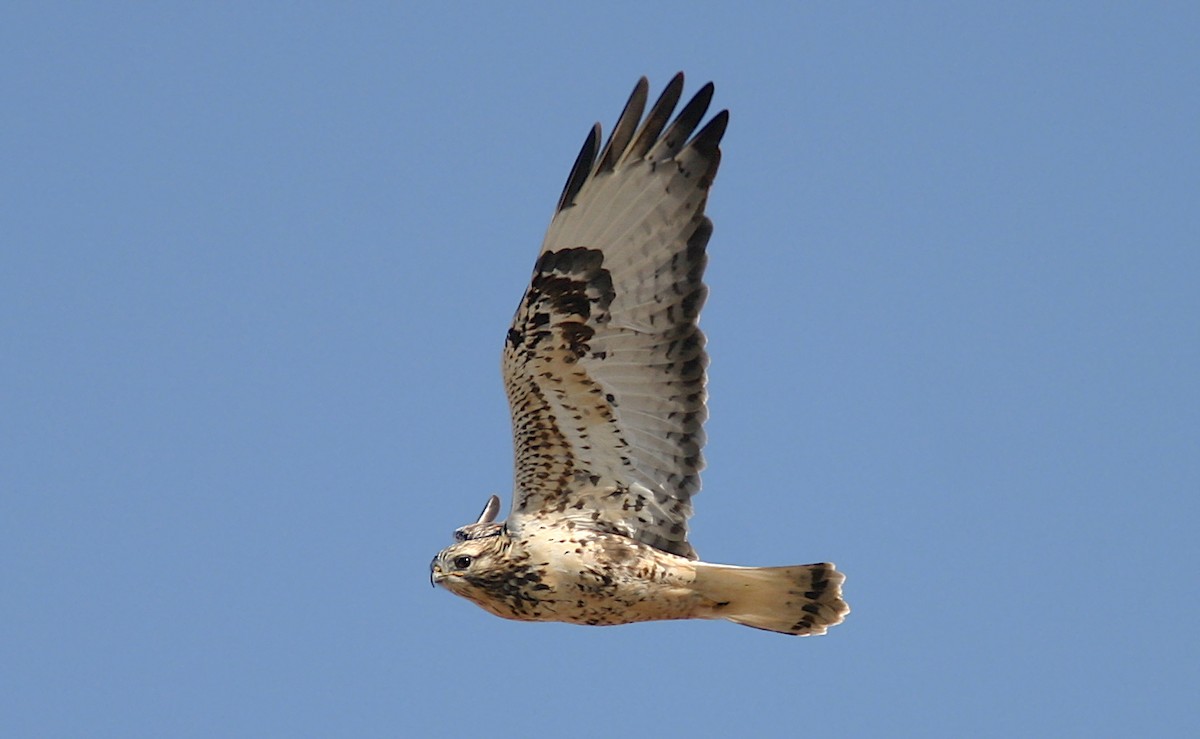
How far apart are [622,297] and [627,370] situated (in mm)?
388

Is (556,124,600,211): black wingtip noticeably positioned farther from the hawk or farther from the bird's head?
the bird's head

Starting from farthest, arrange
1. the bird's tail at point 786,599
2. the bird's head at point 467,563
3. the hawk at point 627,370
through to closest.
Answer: the bird's tail at point 786,599, the hawk at point 627,370, the bird's head at point 467,563

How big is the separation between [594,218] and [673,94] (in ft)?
2.55

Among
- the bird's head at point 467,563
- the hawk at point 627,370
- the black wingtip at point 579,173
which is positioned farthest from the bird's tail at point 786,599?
the black wingtip at point 579,173

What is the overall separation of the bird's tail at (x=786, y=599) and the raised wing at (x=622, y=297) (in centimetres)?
76

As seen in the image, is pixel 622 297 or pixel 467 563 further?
pixel 622 297

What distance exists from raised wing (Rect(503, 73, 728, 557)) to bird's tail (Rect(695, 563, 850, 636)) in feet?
2.49

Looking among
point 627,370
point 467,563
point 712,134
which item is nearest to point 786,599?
point 627,370

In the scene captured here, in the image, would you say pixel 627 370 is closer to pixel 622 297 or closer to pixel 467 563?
pixel 622 297

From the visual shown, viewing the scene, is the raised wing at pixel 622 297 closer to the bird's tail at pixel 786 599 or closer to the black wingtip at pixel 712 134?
the black wingtip at pixel 712 134

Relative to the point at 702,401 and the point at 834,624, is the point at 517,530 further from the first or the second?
the point at 834,624

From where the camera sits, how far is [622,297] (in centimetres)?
1009

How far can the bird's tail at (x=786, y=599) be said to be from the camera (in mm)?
10172

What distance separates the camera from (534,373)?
10.0 meters
